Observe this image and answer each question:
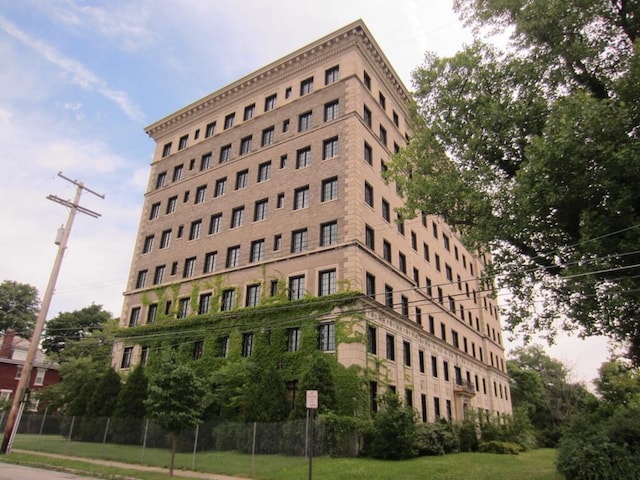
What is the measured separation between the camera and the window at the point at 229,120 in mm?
39969

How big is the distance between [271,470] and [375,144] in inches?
927

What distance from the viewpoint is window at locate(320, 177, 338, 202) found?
97.7ft

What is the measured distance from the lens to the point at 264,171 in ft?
114

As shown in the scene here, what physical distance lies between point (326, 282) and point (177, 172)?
72.1ft

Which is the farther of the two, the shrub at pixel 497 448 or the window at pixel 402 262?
the window at pixel 402 262

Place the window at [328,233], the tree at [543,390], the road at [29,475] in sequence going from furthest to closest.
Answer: the tree at [543,390], the window at [328,233], the road at [29,475]

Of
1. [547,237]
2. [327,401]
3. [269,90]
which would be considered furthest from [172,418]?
[269,90]

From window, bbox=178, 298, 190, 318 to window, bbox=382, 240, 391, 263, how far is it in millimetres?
14914

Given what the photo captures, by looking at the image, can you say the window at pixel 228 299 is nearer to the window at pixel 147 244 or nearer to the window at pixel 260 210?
the window at pixel 260 210

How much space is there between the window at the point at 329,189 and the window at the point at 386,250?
4838 millimetres

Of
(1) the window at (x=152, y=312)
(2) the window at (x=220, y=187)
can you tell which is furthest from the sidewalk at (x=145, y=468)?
(2) the window at (x=220, y=187)

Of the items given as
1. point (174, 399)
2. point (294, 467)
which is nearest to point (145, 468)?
point (174, 399)

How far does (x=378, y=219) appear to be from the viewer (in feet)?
101

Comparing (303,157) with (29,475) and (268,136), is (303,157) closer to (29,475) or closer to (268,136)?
(268,136)
